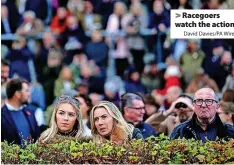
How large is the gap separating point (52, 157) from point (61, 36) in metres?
7.76

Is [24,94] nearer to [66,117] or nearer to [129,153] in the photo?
[66,117]

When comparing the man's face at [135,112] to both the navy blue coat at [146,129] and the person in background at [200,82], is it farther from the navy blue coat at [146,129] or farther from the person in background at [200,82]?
the person in background at [200,82]

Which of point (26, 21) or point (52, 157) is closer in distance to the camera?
point (52, 157)

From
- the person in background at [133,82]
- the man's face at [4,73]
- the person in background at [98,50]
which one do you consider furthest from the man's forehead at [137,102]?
the person in background at [98,50]

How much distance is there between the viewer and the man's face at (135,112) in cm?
1266

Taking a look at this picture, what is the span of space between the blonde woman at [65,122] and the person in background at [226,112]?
75.6 inches

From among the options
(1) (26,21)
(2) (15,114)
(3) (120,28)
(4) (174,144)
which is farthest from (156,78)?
(4) (174,144)

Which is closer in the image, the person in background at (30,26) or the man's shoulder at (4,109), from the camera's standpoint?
the man's shoulder at (4,109)

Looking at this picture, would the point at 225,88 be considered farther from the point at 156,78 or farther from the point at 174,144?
the point at 174,144

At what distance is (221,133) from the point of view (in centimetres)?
1155

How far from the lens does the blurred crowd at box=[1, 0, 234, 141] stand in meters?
16.6

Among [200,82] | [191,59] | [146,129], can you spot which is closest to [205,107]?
[146,129]

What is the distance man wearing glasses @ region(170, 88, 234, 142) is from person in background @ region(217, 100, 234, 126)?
81cm
